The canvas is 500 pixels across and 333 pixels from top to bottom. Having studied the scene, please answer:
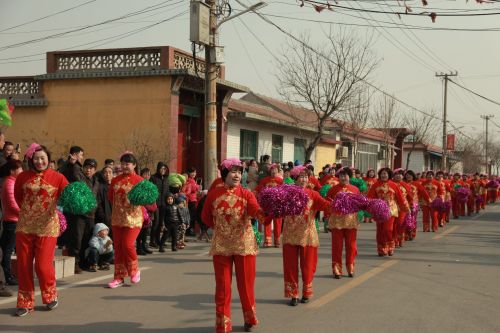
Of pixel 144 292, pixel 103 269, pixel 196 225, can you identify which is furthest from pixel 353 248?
pixel 196 225

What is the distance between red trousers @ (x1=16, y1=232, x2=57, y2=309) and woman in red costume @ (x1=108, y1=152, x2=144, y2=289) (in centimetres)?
152

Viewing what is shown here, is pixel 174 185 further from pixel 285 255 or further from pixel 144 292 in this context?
pixel 285 255

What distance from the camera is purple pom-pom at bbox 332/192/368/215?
8141 mm

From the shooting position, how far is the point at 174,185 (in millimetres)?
12547

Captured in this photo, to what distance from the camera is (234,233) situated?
6.04 meters

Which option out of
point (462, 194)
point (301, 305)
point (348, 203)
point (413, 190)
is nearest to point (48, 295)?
point (301, 305)

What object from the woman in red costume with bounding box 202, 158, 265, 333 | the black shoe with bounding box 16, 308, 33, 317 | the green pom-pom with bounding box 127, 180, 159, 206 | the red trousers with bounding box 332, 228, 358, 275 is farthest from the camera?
the red trousers with bounding box 332, 228, 358, 275

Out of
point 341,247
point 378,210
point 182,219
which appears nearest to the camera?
point 378,210

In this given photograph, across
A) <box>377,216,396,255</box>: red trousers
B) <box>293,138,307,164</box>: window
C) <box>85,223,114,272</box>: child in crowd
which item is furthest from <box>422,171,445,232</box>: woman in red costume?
<box>85,223,114,272</box>: child in crowd

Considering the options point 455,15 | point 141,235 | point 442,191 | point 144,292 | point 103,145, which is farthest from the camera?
point 442,191

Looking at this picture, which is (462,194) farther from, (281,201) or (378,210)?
(281,201)

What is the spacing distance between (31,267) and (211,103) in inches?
297

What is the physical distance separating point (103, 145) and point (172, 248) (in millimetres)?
6875

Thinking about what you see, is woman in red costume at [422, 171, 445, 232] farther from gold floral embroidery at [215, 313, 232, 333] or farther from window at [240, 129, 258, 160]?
gold floral embroidery at [215, 313, 232, 333]
